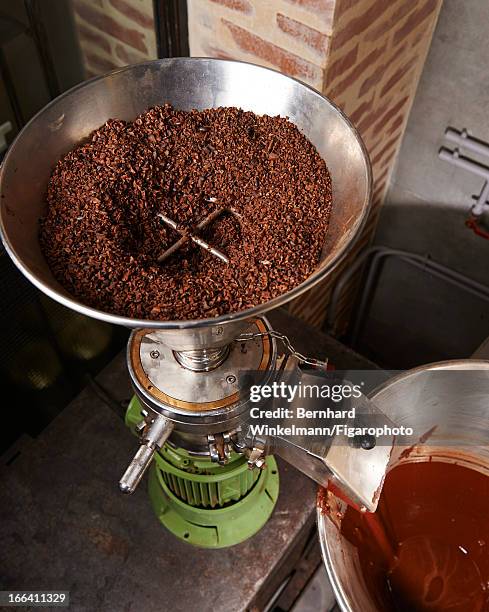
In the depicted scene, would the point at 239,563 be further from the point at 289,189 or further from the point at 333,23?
the point at 333,23

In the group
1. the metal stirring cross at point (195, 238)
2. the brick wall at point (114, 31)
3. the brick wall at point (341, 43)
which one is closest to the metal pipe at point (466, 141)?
the brick wall at point (341, 43)

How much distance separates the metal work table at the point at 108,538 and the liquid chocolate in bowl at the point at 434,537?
0.30m

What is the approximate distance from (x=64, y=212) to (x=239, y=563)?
3.01ft

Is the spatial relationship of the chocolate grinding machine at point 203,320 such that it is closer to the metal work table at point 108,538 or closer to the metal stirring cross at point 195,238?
the metal stirring cross at point 195,238

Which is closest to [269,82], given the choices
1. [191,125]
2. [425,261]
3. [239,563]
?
[191,125]

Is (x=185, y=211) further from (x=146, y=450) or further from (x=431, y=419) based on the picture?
(x=431, y=419)

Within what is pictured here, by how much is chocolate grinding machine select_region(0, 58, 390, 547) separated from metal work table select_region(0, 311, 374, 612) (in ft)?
1.26

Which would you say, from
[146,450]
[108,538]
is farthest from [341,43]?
[108,538]

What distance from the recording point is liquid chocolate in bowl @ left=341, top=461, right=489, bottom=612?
111cm

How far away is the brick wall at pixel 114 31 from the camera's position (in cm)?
145

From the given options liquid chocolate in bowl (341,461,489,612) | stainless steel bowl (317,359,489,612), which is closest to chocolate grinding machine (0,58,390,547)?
stainless steel bowl (317,359,489,612)

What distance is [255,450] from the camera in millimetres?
944

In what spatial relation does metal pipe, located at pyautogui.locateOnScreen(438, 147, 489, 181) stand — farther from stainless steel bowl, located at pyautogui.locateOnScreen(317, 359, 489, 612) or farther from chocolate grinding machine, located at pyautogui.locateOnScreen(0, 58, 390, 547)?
chocolate grinding machine, located at pyautogui.locateOnScreen(0, 58, 390, 547)

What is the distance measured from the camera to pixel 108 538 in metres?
1.35
